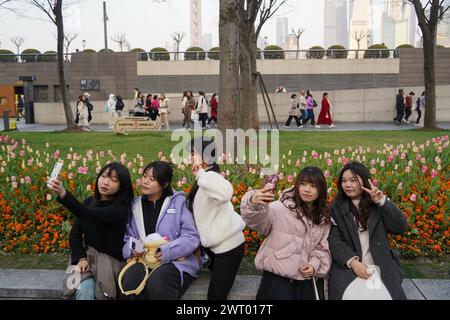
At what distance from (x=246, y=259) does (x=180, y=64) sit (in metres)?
30.5

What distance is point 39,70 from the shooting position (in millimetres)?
37344

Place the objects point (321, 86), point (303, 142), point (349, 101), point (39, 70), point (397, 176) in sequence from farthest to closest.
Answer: point (39, 70), point (321, 86), point (349, 101), point (303, 142), point (397, 176)

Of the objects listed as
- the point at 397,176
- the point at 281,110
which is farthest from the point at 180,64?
the point at 397,176

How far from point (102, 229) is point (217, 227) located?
90 centimetres

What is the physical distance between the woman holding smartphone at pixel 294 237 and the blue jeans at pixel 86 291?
4.07 feet

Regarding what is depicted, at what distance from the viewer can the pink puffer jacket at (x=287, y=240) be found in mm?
3541

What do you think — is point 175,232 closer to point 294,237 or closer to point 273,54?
point 294,237

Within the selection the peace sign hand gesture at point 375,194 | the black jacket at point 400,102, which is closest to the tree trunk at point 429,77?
the black jacket at point 400,102

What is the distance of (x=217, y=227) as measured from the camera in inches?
149

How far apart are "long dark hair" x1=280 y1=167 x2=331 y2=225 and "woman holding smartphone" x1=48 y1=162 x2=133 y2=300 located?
133cm

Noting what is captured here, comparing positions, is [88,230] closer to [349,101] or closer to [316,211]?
[316,211]

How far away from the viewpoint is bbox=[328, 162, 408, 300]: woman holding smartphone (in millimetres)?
3527

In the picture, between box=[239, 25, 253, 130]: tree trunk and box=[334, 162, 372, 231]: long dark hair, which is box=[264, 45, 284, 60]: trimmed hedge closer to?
box=[239, 25, 253, 130]: tree trunk

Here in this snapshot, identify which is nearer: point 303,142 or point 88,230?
point 88,230
